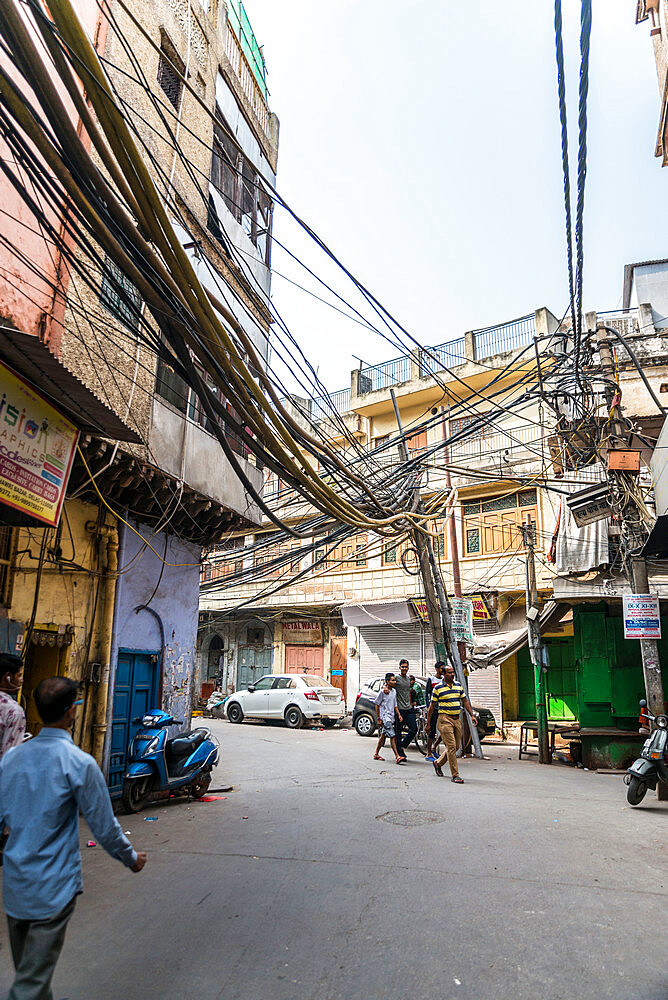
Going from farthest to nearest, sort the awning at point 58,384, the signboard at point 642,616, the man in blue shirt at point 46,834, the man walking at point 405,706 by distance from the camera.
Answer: the man walking at point 405,706 → the signboard at point 642,616 → the awning at point 58,384 → the man in blue shirt at point 46,834

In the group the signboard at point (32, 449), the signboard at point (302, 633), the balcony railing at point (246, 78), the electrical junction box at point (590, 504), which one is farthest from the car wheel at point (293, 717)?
the signboard at point (32, 449)

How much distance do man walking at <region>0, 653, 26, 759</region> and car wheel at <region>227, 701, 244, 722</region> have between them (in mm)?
19260

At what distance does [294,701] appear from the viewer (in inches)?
856

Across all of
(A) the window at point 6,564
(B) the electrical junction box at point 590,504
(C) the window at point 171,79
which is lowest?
(A) the window at point 6,564

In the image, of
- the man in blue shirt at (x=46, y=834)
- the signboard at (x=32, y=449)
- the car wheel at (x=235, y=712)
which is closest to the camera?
the man in blue shirt at (x=46, y=834)

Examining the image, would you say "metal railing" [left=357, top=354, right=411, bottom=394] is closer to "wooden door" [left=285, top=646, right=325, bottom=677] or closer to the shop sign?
A: the shop sign

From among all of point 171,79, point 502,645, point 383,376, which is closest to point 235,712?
point 502,645

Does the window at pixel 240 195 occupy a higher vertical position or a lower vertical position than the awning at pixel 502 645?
higher

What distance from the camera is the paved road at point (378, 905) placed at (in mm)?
3666

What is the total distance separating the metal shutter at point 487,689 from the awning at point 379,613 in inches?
116

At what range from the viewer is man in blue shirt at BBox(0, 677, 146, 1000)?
2811 millimetres

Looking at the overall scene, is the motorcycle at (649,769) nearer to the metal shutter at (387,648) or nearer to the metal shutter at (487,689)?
the metal shutter at (487,689)

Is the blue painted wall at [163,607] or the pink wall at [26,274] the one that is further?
the blue painted wall at [163,607]

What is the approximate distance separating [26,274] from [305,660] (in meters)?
23.7
